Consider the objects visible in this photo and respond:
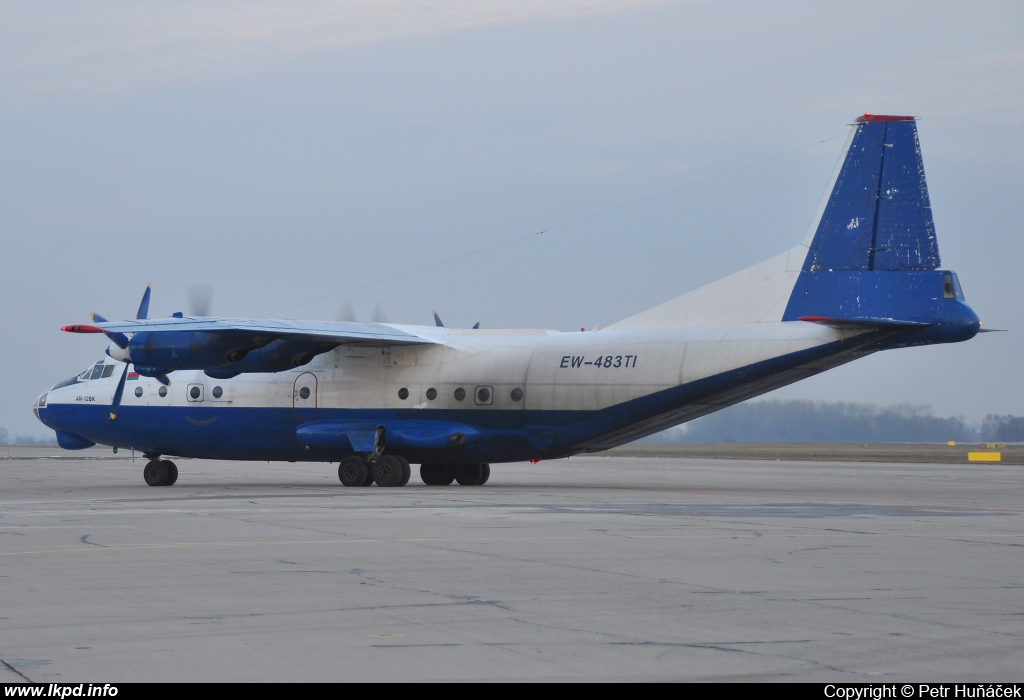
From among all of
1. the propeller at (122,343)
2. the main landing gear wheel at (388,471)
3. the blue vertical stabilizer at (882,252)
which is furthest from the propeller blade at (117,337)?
the blue vertical stabilizer at (882,252)

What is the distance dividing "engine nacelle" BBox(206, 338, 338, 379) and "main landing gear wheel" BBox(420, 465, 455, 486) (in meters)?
4.44

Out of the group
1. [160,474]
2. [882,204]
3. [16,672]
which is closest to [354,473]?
[160,474]

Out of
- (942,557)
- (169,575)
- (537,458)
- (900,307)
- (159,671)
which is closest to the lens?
(159,671)

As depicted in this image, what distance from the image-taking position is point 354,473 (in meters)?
28.1

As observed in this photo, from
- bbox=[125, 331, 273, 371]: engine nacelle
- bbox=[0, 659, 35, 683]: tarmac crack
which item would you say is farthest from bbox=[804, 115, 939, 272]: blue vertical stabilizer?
bbox=[0, 659, 35, 683]: tarmac crack

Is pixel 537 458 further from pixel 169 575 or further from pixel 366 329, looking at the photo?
pixel 169 575

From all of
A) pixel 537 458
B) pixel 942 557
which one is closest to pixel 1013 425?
pixel 537 458

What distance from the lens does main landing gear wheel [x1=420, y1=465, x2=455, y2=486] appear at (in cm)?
2984

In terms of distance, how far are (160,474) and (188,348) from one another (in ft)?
15.0

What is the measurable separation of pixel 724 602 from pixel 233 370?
21.0m

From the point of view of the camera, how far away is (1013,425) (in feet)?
474

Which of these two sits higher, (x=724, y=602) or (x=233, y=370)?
(x=233, y=370)

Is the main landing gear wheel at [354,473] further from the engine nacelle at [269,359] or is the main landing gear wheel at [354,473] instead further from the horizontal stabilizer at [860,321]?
the horizontal stabilizer at [860,321]

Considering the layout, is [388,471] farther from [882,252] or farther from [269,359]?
[882,252]
